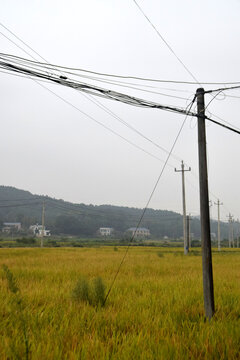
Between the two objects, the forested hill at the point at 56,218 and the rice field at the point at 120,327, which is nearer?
the rice field at the point at 120,327

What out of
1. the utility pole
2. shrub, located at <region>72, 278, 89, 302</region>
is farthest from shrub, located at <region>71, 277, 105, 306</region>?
the utility pole

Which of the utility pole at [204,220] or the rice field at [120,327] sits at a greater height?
the utility pole at [204,220]

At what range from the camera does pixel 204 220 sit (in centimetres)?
761

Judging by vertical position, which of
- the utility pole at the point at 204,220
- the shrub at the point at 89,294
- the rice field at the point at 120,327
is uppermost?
the utility pole at the point at 204,220

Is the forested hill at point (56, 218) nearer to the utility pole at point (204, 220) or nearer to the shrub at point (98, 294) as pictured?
the shrub at point (98, 294)

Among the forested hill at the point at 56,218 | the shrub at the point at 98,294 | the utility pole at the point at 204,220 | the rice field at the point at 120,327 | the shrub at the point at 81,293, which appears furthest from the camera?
the forested hill at the point at 56,218

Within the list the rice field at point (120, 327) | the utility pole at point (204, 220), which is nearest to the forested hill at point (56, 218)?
the rice field at point (120, 327)

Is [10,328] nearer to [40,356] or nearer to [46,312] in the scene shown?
[46,312]

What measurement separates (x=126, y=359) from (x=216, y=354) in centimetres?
143

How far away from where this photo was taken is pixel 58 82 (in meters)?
7.20

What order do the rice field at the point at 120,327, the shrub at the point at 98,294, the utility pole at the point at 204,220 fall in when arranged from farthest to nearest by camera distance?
1. the shrub at the point at 98,294
2. the utility pole at the point at 204,220
3. the rice field at the point at 120,327

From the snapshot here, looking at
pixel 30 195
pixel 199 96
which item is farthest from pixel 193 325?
pixel 30 195

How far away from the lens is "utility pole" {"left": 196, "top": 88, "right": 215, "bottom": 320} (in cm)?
739

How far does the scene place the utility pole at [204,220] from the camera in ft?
24.2
